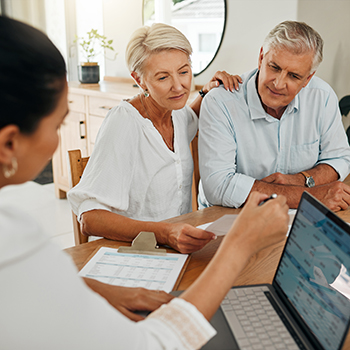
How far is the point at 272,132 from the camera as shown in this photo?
1.66 m

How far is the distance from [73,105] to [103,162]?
2405mm

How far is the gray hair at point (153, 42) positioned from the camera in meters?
1.38

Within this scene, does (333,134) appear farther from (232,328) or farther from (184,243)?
(232,328)

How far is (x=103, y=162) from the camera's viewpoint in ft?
4.25

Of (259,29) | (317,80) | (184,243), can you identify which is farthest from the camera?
(259,29)

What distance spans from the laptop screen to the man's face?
32.2 inches

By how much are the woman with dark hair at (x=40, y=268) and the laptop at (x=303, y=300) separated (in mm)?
175

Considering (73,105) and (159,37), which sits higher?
(159,37)

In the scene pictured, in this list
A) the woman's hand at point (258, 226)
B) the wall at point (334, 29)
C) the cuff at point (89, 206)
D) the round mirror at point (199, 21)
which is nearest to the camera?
the woman's hand at point (258, 226)

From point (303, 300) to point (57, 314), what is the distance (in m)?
0.49

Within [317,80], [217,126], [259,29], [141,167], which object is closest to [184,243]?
[141,167]

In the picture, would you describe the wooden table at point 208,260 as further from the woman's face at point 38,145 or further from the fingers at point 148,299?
the woman's face at point 38,145

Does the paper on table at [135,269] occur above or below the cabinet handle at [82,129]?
above

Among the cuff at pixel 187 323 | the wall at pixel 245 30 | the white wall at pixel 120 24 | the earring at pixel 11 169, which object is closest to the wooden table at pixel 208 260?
the cuff at pixel 187 323
